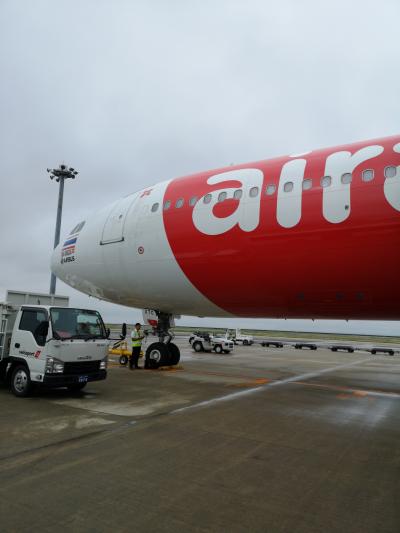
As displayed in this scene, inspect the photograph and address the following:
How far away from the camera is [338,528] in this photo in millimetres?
3338

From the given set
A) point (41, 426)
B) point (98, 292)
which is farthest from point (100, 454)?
point (98, 292)

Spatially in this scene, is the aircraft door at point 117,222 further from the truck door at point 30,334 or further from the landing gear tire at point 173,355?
the landing gear tire at point 173,355

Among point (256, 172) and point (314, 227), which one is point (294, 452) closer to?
point (314, 227)

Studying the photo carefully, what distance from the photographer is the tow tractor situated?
25.2m

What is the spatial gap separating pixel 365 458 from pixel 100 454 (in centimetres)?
349

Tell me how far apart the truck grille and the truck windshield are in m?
0.59

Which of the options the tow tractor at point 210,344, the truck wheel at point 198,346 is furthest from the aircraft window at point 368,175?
the truck wheel at point 198,346

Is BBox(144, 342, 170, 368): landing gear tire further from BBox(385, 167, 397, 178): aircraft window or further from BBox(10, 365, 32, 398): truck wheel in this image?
BBox(385, 167, 397, 178): aircraft window

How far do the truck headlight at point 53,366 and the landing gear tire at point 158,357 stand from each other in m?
6.31

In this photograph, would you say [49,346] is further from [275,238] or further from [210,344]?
[210,344]

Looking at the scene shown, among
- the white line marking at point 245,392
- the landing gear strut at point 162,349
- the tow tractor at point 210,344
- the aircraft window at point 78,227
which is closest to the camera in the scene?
the white line marking at point 245,392

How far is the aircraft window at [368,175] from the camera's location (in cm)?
798

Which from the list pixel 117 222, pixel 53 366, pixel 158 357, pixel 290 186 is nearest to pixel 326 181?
pixel 290 186

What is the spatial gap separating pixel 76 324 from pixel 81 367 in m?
1.07
